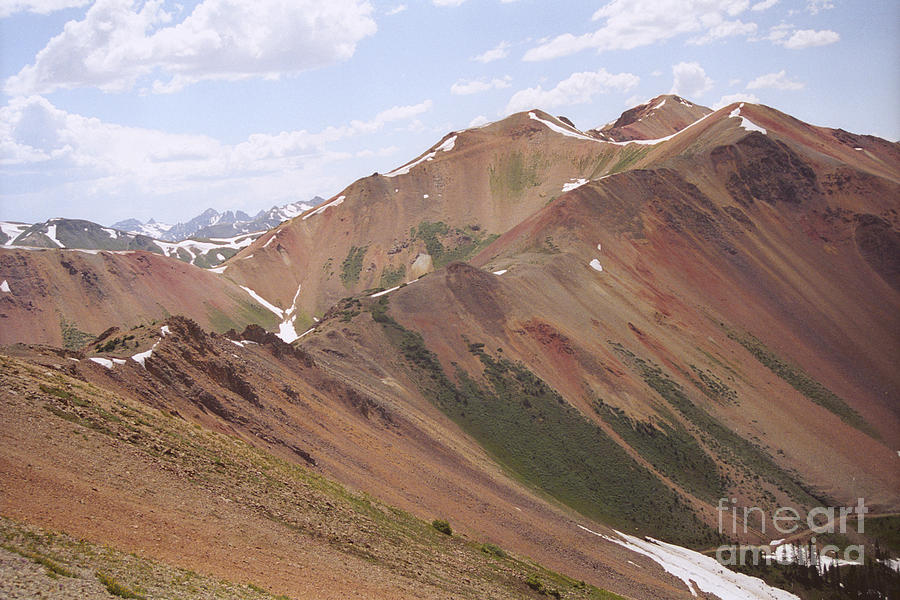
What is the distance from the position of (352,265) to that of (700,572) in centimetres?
9679

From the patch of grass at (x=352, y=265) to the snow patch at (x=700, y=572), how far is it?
87.9 m

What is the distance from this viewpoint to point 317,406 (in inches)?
1649

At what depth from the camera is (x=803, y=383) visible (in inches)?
3044

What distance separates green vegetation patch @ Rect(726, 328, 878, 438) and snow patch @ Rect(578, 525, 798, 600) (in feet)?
110

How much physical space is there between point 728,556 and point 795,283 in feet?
176

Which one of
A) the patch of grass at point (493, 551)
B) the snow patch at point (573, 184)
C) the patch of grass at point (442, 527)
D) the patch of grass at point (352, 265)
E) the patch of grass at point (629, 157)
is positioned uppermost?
the patch of grass at point (629, 157)

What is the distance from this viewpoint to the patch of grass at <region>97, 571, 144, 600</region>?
44.6 ft

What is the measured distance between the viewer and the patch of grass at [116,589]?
13594 mm

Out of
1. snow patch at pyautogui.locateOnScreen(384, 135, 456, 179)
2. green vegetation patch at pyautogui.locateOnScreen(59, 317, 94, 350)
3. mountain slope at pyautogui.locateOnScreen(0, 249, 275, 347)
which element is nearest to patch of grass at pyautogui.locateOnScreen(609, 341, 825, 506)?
green vegetation patch at pyautogui.locateOnScreen(59, 317, 94, 350)

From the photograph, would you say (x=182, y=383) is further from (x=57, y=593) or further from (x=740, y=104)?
(x=740, y=104)

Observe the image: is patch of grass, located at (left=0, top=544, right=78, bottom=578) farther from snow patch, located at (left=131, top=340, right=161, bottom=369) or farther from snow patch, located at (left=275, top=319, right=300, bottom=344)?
snow patch, located at (left=275, top=319, right=300, bottom=344)

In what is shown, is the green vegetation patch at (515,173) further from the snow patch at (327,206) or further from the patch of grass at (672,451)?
the patch of grass at (672,451)

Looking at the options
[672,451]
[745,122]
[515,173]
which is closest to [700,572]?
[672,451]

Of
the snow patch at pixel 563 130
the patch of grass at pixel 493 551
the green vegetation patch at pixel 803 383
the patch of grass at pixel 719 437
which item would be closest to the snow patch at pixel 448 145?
the snow patch at pixel 563 130
